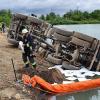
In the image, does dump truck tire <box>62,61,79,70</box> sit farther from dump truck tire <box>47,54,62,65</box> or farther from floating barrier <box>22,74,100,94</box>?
floating barrier <box>22,74,100,94</box>

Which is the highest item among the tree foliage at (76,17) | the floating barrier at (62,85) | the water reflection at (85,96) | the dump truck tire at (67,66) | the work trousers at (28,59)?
the work trousers at (28,59)

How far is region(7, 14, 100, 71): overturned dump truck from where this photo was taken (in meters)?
19.0

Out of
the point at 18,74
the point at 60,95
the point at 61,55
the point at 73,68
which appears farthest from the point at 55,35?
the point at 60,95

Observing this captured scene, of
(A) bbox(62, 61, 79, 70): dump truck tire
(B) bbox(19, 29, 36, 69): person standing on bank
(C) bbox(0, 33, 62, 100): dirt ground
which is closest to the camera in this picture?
(C) bbox(0, 33, 62, 100): dirt ground

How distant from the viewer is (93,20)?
119938 millimetres

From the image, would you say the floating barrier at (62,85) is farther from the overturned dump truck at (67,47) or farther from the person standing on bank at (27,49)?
the overturned dump truck at (67,47)

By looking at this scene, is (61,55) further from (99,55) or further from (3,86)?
(3,86)

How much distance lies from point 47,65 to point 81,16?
104616mm

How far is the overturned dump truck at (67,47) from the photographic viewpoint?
747 inches

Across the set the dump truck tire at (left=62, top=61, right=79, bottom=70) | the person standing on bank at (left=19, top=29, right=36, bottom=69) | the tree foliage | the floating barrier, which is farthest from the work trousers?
the tree foliage

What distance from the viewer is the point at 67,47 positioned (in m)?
20.2

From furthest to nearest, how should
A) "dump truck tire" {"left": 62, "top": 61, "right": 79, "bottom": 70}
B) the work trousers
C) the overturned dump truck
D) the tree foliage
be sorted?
the tree foliage
the overturned dump truck
"dump truck tire" {"left": 62, "top": 61, "right": 79, "bottom": 70}
the work trousers

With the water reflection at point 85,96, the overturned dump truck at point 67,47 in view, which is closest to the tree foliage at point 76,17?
the overturned dump truck at point 67,47

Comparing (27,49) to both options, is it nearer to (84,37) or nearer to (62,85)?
(62,85)
